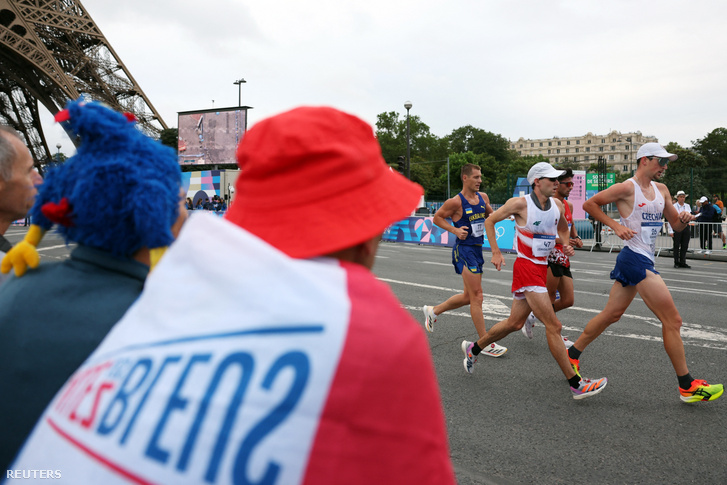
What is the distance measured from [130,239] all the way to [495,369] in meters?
4.28

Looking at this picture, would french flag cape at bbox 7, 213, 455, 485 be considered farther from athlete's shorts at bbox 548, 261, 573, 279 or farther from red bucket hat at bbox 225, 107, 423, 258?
athlete's shorts at bbox 548, 261, 573, 279

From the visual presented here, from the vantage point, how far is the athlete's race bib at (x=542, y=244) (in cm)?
488

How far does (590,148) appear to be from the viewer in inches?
6811

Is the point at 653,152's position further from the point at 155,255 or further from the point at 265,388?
the point at 265,388

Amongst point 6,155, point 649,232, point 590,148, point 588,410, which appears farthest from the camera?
point 590,148

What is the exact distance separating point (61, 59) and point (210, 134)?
13328 millimetres

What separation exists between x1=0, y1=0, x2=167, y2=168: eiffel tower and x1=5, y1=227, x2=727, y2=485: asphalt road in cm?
3074

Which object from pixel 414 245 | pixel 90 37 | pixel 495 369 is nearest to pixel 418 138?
pixel 90 37

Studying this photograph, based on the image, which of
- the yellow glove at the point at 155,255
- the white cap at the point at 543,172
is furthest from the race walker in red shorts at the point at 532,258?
the yellow glove at the point at 155,255

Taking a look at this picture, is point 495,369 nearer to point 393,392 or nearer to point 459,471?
point 459,471

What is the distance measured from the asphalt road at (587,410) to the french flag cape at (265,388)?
871mm

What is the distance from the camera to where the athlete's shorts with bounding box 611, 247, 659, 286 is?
4.59 metres

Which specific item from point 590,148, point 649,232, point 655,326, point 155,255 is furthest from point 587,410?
point 590,148

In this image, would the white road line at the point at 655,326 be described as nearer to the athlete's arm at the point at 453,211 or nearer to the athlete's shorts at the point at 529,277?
the athlete's arm at the point at 453,211
